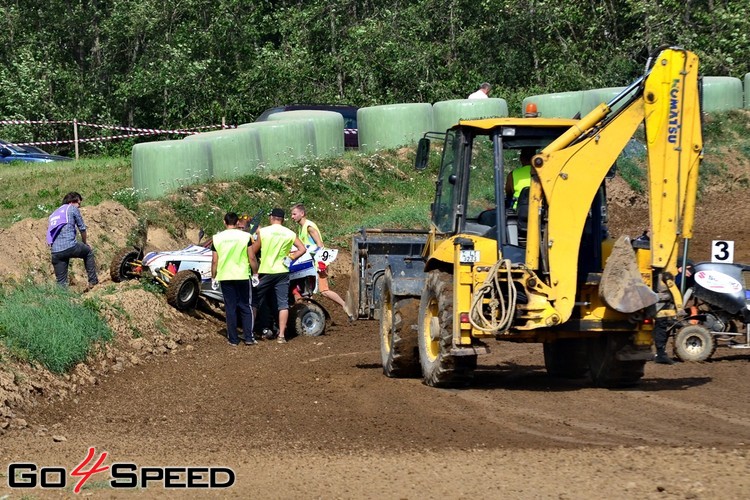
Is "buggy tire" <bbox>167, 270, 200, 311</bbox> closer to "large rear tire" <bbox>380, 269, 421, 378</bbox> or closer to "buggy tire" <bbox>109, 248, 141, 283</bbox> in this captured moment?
"buggy tire" <bbox>109, 248, 141, 283</bbox>

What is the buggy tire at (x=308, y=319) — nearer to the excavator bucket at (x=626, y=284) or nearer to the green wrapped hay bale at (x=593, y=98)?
the excavator bucket at (x=626, y=284)

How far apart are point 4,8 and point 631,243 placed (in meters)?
31.1

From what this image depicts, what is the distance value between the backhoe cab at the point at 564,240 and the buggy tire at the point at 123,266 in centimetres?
671

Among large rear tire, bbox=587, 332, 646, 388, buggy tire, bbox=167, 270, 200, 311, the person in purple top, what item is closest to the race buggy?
buggy tire, bbox=167, 270, 200, 311

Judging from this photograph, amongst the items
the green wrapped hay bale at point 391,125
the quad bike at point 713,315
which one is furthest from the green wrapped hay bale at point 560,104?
the quad bike at point 713,315

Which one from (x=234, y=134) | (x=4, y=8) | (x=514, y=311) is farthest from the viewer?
(x=4, y=8)

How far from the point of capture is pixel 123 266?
17.4m

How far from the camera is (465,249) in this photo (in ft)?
36.7

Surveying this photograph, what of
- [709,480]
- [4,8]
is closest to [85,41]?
[4,8]

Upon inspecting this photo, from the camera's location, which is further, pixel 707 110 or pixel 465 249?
pixel 707 110

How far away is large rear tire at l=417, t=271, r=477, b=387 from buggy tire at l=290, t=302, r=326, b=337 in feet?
16.5

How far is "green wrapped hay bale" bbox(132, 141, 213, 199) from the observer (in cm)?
2122

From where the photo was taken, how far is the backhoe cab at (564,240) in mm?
10656

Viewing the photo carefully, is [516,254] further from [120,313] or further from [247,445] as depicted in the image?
[120,313]
